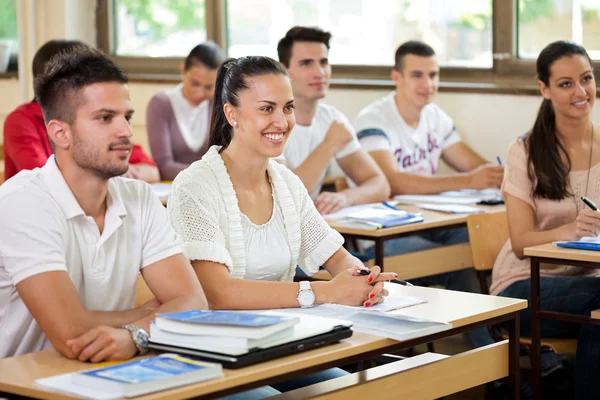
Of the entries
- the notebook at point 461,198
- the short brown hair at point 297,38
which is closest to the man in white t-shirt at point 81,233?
the notebook at point 461,198

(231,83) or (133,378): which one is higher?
(231,83)

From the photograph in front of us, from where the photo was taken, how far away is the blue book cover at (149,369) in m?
1.64

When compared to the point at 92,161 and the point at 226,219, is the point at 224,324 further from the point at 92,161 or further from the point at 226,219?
the point at 226,219

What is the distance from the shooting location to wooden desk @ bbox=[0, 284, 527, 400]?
1.72 m

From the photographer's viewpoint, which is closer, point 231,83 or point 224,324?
point 224,324

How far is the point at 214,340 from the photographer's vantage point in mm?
1811

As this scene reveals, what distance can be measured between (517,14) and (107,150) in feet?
11.1

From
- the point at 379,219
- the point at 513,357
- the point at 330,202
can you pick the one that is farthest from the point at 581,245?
the point at 330,202

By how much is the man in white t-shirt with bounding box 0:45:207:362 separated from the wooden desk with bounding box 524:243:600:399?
125 centimetres

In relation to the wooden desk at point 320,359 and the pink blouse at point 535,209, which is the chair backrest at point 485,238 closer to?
the pink blouse at point 535,209

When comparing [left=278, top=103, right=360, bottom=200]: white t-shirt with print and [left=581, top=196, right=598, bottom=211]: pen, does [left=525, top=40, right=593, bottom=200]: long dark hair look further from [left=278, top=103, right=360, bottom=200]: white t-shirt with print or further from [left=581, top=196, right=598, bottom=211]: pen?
[left=278, top=103, right=360, bottom=200]: white t-shirt with print

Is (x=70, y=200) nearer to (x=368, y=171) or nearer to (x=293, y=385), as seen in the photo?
(x=293, y=385)

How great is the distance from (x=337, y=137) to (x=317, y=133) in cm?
15

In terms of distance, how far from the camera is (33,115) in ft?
13.5
